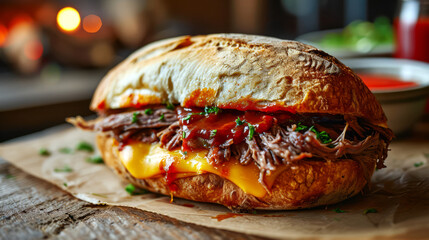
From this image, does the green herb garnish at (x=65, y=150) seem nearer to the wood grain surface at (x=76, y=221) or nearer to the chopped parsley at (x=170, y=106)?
the wood grain surface at (x=76, y=221)

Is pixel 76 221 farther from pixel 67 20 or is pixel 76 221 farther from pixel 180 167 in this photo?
pixel 67 20

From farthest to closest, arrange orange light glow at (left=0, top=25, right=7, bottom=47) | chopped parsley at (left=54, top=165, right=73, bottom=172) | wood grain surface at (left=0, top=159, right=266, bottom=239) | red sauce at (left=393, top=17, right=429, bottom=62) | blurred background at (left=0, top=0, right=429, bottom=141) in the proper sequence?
orange light glow at (left=0, top=25, right=7, bottom=47) < blurred background at (left=0, top=0, right=429, bottom=141) < red sauce at (left=393, top=17, right=429, bottom=62) < chopped parsley at (left=54, top=165, right=73, bottom=172) < wood grain surface at (left=0, top=159, right=266, bottom=239)

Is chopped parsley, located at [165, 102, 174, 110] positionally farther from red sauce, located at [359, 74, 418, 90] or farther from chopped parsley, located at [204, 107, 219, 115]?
red sauce, located at [359, 74, 418, 90]

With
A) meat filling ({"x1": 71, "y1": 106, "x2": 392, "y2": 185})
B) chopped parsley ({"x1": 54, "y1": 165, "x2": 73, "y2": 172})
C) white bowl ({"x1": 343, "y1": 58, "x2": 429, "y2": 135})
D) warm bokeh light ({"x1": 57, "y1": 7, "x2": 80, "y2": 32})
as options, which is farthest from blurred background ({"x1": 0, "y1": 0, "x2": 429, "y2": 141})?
chopped parsley ({"x1": 54, "y1": 165, "x2": 73, "y2": 172})

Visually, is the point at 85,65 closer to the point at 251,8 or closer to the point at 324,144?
the point at 251,8

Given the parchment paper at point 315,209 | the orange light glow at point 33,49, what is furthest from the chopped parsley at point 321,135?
the orange light glow at point 33,49

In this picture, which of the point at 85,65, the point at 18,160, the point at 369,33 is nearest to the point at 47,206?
the point at 18,160

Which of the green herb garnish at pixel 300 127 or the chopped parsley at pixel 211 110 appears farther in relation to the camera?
the chopped parsley at pixel 211 110
